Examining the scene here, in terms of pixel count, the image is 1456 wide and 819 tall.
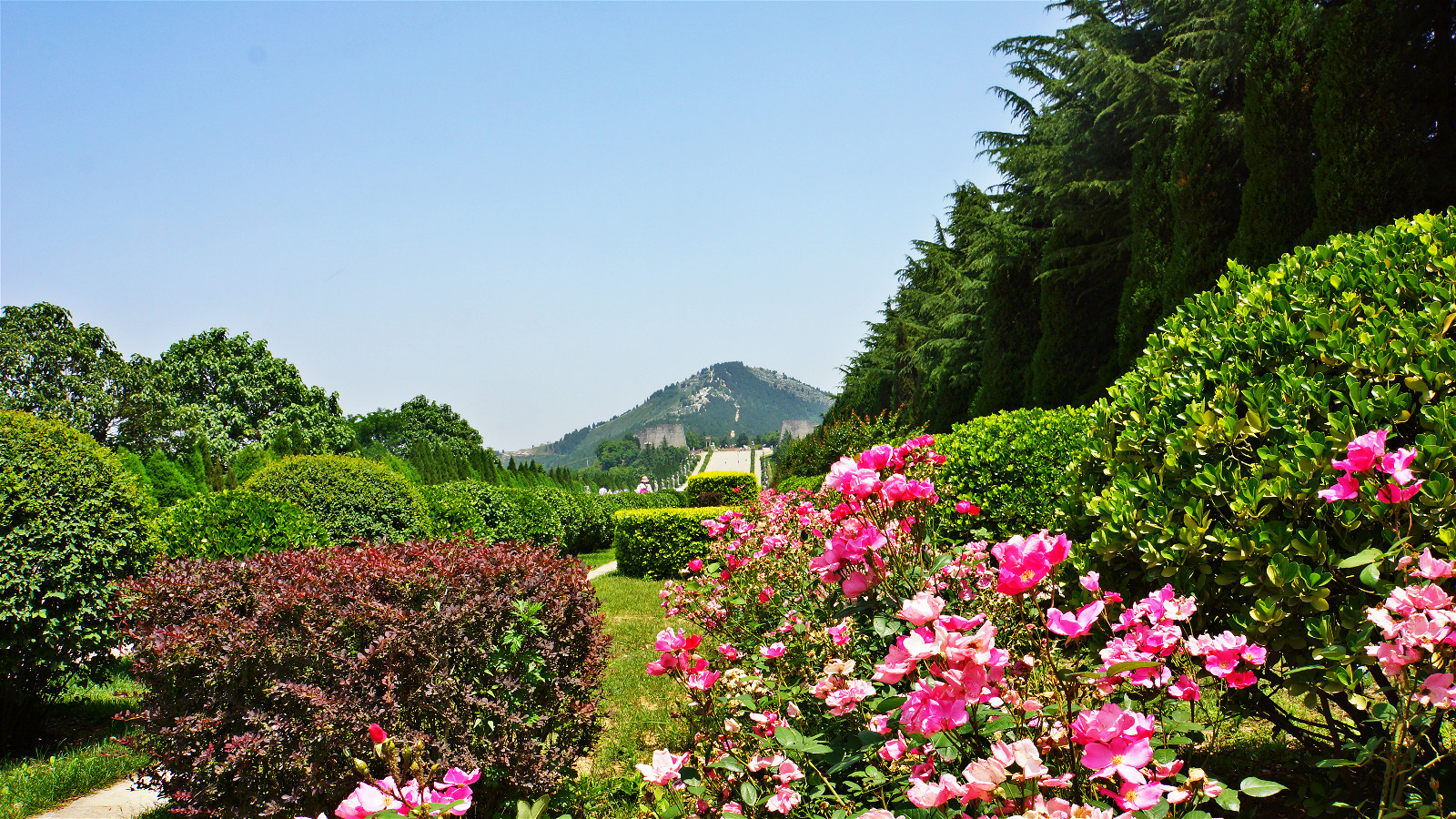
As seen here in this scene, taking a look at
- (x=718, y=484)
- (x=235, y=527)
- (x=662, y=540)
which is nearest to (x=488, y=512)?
(x=662, y=540)

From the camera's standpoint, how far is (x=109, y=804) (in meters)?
3.95

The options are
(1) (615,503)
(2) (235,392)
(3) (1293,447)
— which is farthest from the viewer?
(2) (235,392)

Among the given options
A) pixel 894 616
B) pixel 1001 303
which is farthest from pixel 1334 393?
pixel 1001 303

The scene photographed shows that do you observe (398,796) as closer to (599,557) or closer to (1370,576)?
(1370,576)

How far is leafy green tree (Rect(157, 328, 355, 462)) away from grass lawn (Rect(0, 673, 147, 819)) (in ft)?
96.4

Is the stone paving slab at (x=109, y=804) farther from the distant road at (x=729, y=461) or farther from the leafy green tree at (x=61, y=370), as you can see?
the distant road at (x=729, y=461)

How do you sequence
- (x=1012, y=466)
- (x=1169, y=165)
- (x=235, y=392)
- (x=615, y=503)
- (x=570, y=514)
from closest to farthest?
(x=1012, y=466) < (x=1169, y=165) < (x=570, y=514) < (x=615, y=503) < (x=235, y=392)

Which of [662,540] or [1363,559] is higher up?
[1363,559]

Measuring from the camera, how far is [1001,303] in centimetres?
1647

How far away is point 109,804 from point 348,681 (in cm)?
257

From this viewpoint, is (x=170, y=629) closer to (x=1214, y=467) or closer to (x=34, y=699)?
(x=34, y=699)

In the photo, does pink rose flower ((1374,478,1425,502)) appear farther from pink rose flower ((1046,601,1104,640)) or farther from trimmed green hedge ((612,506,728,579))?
trimmed green hedge ((612,506,728,579))

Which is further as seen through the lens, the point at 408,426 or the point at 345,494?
the point at 408,426

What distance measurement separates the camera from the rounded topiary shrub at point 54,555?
14.0 feet
